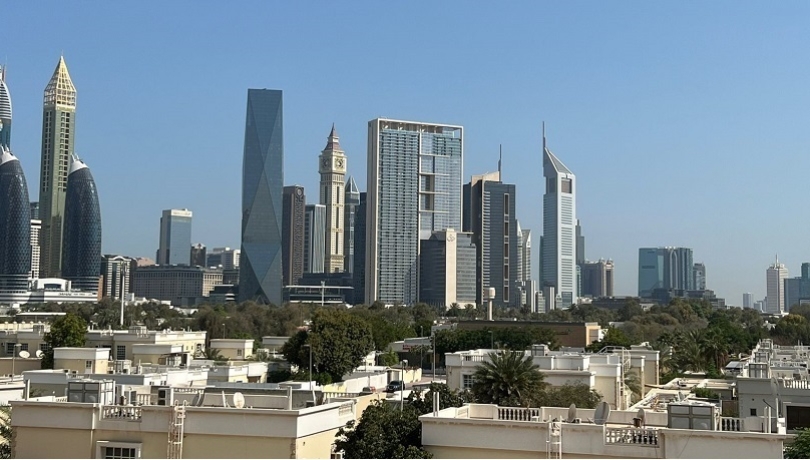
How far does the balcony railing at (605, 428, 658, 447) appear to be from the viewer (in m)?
18.1

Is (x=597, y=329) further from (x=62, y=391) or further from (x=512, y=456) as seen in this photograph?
(x=512, y=456)

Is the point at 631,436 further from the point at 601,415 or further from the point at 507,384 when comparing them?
the point at 507,384

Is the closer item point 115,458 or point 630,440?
point 630,440

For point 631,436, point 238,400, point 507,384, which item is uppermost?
point 238,400

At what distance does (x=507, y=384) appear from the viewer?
34219 mm

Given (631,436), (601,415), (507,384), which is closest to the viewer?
(631,436)

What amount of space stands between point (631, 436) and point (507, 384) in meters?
16.2

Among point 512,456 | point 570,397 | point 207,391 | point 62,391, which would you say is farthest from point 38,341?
point 512,456

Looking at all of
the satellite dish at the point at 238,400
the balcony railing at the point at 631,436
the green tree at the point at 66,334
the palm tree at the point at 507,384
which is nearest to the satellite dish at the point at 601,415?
the balcony railing at the point at 631,436

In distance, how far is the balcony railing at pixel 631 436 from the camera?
59.3ft

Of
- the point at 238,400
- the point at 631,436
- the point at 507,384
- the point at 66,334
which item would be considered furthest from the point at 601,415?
the point at 66,334

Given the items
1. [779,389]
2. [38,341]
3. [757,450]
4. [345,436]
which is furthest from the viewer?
[38,341]

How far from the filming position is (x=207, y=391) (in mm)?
22234

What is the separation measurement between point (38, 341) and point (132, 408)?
5252cm
